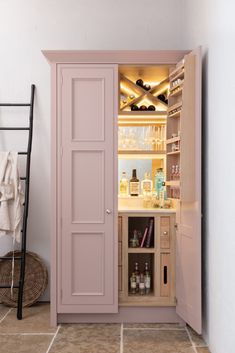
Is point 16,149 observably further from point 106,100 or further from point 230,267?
point 230,267

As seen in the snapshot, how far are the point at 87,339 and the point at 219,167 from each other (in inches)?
66.5

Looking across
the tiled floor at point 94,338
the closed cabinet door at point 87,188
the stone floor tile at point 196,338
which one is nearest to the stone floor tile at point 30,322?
the tiled floor at point 94,338

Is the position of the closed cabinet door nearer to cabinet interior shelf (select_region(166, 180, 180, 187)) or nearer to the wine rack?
the wine rack

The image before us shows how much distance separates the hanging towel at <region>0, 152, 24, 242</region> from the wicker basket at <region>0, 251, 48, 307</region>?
44cm

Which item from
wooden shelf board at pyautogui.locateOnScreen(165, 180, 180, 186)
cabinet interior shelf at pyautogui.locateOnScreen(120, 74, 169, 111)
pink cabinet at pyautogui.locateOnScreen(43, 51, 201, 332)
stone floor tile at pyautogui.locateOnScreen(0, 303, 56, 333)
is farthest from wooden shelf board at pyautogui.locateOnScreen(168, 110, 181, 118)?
stone floor tile at pyautogui.locateOnScreen(0, 303, 56, 333)

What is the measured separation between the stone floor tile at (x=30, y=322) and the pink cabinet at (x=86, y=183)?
15cm

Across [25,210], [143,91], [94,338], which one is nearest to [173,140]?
[143,91]

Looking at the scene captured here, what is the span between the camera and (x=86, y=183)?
13.6 feet

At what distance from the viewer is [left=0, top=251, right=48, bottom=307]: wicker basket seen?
4.71 metres

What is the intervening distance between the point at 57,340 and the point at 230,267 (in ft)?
5.10

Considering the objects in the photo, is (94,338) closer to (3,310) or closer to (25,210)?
(3,310)

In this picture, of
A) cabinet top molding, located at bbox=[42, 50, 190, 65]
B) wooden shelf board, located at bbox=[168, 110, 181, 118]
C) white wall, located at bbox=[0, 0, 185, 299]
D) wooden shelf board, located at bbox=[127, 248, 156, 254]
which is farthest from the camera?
white wall, located at bbox=[0, 0, 185, 299]

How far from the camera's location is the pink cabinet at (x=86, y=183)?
13.5ft

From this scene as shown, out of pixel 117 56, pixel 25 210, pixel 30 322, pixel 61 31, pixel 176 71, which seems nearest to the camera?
pixel 176 71
